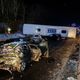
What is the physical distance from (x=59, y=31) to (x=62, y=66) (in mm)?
41702

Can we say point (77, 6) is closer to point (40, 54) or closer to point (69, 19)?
point (69, 19)

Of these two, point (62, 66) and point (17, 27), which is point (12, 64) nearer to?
point (62, 66)

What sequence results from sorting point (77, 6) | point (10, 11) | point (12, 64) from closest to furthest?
point (12, 64) < point (10, 11) < point (77, 6)

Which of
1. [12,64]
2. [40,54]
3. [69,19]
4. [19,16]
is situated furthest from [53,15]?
[12,64]

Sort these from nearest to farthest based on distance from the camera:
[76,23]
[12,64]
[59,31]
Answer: [12,64], [59,31], [76,23]

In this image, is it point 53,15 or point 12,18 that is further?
point 53,15

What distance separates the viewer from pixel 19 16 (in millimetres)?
73000

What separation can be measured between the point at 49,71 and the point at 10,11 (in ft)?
164

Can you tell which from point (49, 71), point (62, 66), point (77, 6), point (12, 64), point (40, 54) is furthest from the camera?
point (77, 6)

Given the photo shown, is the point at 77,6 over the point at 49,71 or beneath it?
over

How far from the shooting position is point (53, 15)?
7794 cm

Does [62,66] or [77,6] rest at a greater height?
[77,6]

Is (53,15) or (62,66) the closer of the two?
(62,66)

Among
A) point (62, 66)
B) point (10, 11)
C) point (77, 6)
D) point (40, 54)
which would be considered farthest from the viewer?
point (77, 6)
